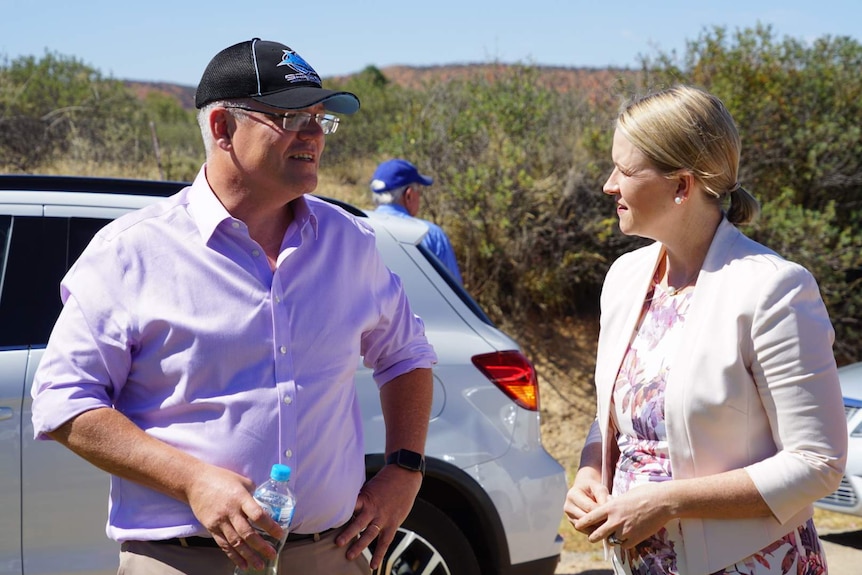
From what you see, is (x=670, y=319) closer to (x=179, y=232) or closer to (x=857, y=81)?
(x=179, y=232)

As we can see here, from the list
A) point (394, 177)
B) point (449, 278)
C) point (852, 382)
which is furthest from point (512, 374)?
point (852, 382)

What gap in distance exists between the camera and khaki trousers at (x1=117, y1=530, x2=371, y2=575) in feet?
6.94

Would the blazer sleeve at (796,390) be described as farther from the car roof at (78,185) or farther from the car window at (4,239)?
the car window at (4,239)

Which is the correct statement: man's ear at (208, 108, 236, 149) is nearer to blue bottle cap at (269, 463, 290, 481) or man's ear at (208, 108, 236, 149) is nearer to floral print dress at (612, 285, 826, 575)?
blue bottle cap at (269, 463, 290, 481)

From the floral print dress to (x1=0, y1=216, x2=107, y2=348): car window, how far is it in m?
2.10

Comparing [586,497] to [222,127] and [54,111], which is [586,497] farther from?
[54,111]

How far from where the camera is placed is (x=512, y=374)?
386 cm

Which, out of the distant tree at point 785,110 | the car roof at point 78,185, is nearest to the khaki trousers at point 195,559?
the car roof at point 78,185

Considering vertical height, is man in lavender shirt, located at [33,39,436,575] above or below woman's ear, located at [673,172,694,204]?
below

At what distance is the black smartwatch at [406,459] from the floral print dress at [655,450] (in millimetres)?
516

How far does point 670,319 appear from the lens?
7.89 ft

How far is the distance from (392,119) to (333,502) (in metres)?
12.6

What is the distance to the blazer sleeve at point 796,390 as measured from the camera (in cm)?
211

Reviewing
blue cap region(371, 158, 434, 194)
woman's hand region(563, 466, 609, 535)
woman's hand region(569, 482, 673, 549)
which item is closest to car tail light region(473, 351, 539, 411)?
woman's hand region(563, 466, 609, 535)
